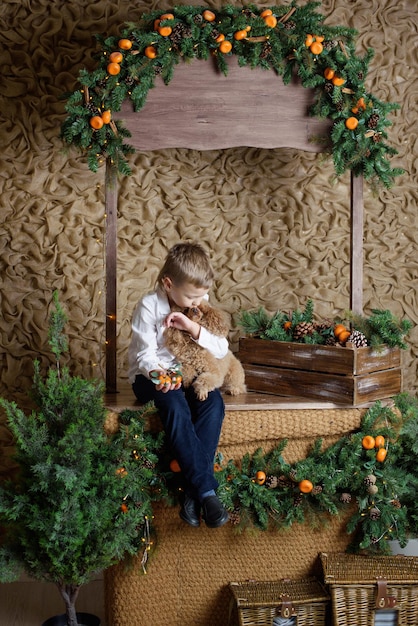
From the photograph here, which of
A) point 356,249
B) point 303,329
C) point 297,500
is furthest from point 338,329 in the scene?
point 297,500

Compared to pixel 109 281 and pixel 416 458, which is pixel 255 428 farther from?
pixel 109 281

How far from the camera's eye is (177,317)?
293 centimetres

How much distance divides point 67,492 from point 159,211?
1.58m

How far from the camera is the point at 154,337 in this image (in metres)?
2.96

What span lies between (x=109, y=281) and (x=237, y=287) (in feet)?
2.61

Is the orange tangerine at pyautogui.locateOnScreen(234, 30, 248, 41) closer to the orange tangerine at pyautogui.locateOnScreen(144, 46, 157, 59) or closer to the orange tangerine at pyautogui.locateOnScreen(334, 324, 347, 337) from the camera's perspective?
the orange tangerine at pyautogui.locateOnScreen(144, 46, 157, 59)

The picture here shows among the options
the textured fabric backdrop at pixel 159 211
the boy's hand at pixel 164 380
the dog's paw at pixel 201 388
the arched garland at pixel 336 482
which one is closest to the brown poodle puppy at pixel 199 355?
the dog's paw at pixel 201 388

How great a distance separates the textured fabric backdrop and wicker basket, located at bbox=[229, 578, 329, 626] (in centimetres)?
126

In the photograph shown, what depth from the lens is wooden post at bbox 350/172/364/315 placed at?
130 inches

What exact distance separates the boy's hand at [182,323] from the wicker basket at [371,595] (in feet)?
3.44

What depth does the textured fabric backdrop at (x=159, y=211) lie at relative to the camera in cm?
346

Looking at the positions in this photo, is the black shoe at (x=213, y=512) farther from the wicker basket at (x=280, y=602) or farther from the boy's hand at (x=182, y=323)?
the boy's hand at (x=182, y=323)

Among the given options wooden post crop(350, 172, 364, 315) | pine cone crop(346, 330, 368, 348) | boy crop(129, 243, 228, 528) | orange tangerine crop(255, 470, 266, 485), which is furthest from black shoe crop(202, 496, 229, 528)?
wooden post crop(350, 172, 364, 315)

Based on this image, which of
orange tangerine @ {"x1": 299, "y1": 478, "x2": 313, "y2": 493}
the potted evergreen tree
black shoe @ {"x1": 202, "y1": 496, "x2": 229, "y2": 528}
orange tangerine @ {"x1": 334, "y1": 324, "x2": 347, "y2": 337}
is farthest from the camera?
orange tangerine @ {"x1": 334, "y1": 324, "x2": 347, "y2": 337}
